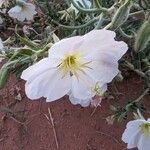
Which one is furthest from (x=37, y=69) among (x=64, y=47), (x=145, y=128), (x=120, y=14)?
(x=145, y=128)

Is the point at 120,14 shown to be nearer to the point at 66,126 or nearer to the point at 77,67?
the point at 77,67

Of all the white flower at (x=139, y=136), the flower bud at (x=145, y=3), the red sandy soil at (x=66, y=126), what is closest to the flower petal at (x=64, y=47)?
the flower bud at (x=145, y=3)

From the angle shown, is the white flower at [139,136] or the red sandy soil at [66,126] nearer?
the white flower at [139,136]

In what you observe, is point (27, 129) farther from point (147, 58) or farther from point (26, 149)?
point (147, 58)

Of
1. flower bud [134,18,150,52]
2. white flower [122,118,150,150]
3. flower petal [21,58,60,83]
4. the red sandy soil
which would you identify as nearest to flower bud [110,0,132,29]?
flower bud [134,18,150,52]

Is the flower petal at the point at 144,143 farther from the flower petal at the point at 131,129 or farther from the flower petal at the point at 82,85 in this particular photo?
the flower petal at the point at 82,85

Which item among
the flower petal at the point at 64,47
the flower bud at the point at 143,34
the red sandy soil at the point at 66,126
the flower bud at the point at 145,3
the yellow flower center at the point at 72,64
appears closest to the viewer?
the flower petal at the point at 64,47

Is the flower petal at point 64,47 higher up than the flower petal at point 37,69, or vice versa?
the flower petal at point 64,47
